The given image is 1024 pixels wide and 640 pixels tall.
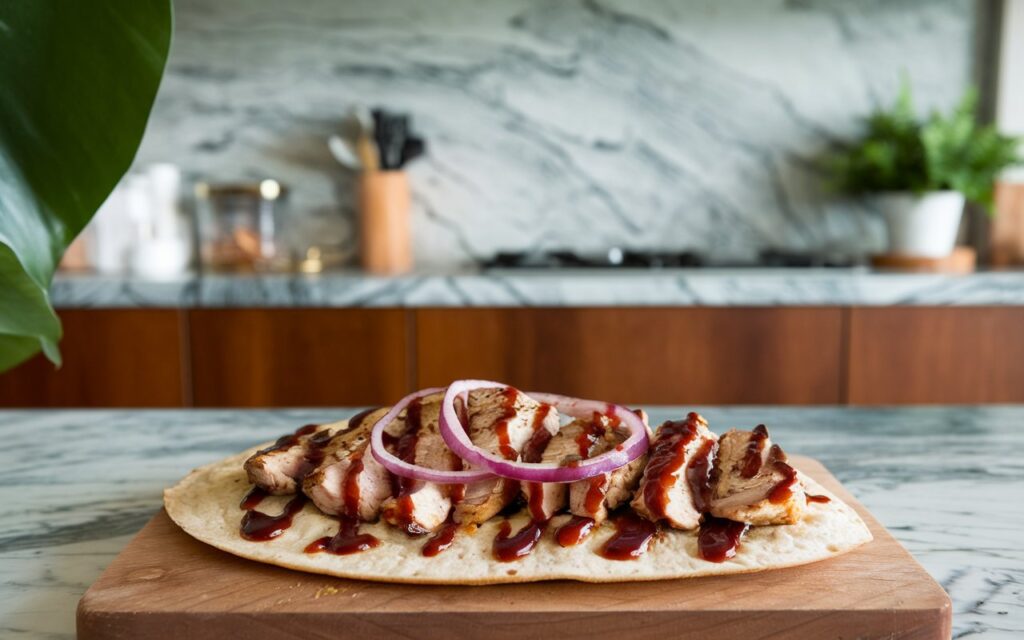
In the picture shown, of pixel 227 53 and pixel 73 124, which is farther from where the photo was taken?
pixel 227 53

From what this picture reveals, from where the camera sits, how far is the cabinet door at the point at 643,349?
270 centimetres

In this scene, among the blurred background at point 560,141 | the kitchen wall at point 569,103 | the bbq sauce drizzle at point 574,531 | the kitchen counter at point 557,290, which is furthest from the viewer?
the kitchen wall at point 569,103

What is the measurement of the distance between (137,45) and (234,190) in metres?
2.39

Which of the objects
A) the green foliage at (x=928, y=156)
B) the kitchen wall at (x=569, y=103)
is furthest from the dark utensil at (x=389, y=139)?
the green foliage at (x=928, y=156)

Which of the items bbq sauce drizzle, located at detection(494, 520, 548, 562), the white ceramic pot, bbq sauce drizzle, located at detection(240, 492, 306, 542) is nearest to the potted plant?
the white ceramic pot

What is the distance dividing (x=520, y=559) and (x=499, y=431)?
0.56 ft

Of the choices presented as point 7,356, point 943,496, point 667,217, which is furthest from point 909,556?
point 667,217

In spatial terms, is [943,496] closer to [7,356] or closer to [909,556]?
[909,556]

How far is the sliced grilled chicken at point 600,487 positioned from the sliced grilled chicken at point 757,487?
0.29 feet

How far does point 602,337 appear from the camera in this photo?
271cm

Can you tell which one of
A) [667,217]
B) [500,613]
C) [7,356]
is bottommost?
[500,613]

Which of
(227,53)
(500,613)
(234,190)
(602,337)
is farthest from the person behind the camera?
(227,53)

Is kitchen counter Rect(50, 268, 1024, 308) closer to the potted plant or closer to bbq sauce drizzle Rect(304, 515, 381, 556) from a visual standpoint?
the potted plant

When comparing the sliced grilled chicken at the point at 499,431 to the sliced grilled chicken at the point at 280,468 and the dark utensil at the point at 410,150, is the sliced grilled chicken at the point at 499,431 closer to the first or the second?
the sliced grilled chicken at the point at 280,468
